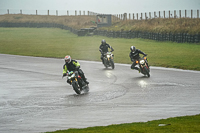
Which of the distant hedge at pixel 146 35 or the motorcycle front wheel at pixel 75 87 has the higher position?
the distant hedge at pixel 146 35

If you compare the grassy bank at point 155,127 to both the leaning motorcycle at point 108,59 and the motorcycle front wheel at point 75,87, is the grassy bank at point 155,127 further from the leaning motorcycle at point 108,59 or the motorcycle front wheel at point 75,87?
the leaning motorcycle at point 108,59

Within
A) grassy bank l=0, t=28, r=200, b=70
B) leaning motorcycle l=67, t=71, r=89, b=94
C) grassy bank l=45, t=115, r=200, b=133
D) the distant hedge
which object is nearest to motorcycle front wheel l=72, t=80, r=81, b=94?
leaning motorcycle l=67, t=71, r=89, b=94

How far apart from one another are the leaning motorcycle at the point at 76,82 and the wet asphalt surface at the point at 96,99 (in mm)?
282

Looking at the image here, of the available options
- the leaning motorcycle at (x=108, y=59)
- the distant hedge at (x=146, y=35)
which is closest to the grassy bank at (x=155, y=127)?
the leaning motorcycle at (x=108, y=59)

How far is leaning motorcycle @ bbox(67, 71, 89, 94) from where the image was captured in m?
16.5

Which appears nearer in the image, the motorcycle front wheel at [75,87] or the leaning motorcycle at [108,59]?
the motorcycle front wheel at [75,87]

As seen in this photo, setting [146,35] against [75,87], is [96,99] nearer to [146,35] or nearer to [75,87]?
[75,87]

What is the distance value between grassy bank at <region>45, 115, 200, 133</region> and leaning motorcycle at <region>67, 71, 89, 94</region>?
21.0ft

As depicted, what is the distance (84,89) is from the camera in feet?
56.7

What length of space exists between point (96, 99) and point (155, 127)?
5.76 metres

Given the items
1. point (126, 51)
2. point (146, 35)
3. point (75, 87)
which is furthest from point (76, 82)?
point (146, 35)

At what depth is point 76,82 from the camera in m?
16.5

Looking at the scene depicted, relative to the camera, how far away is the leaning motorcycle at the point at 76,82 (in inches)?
648

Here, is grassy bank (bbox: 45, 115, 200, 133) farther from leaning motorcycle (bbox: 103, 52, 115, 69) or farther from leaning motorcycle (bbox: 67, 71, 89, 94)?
leaning motorcycle (bbox: 103, 52, 115, 69)
